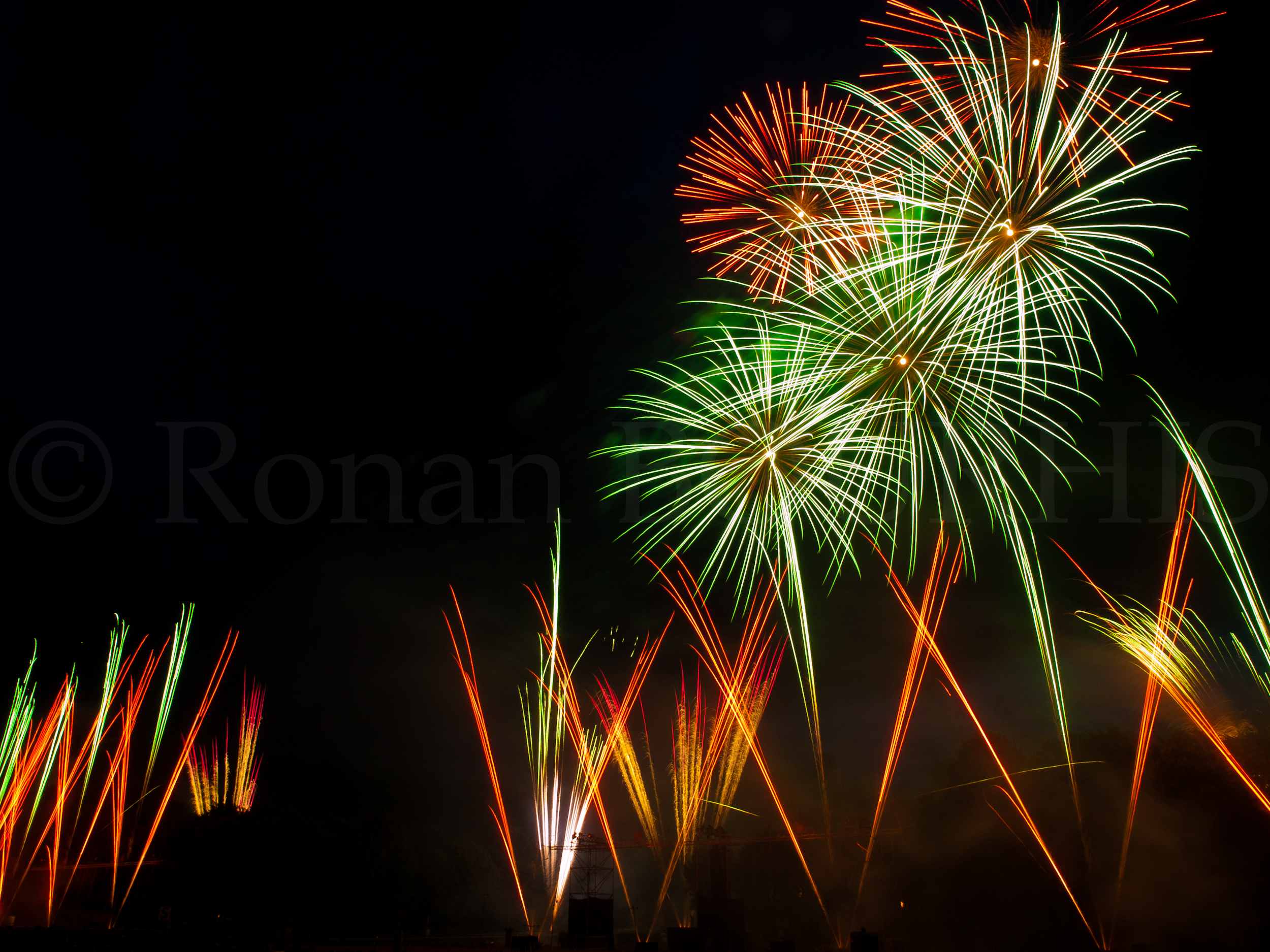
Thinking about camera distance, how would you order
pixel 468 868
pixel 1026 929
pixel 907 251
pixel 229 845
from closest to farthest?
pixel 907 251
pixel 1026 929
pixel 229 845
pixel 468 868

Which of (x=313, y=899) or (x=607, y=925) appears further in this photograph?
(x=313, y=899)

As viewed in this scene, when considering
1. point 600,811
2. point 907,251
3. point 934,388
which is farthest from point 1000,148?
point 600,811

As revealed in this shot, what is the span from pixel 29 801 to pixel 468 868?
65.6 feet

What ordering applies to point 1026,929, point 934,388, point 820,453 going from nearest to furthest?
point 934,388 → point 820,453 → point 1026,929

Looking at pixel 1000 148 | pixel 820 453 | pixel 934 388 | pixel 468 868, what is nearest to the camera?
pixel 1000 148

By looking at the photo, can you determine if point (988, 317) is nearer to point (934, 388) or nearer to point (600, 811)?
point (934, 388)

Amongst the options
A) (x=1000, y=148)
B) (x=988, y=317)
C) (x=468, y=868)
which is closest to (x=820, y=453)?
(x=988, y=317)

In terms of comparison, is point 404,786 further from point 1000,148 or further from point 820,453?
point 1000,148

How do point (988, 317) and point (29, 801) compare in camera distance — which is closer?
point (988, 317)

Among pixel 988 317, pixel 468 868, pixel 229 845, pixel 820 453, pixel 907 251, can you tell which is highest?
pixel 907 251

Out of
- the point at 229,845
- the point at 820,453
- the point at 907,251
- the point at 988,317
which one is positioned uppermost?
the point at 907,251

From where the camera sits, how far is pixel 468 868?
3900 cm

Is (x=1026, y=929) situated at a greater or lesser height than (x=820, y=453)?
lesser

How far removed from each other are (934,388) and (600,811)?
53.0 ft
